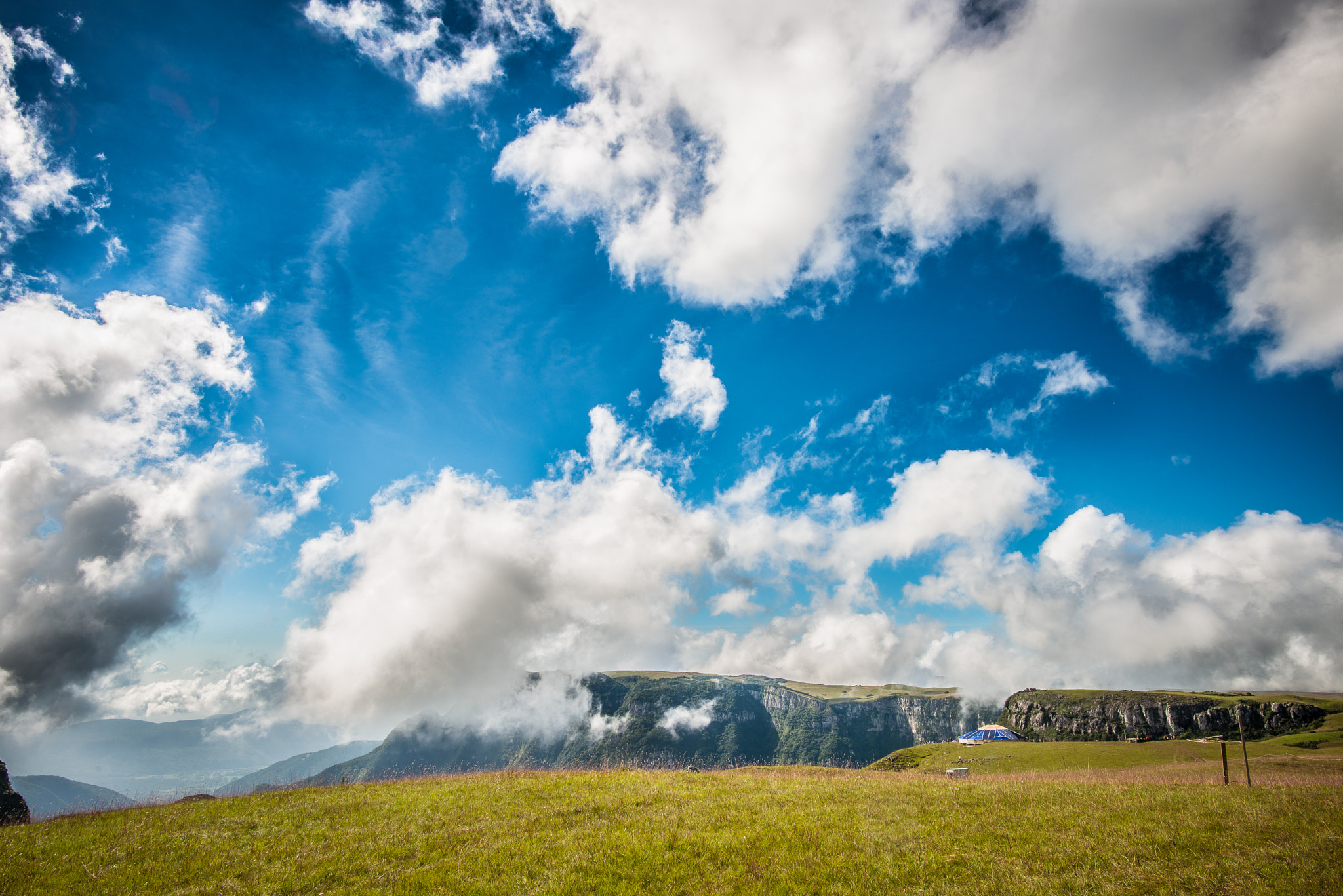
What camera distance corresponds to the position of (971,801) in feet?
65.0

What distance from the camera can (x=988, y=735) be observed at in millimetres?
101625

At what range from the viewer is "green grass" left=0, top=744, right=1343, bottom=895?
12.4 metres

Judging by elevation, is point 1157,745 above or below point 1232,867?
below

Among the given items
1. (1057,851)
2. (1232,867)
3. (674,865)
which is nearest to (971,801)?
(1057,851)

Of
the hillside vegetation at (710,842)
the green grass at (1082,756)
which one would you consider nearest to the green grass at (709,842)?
the hillside vegetation at (710,842)

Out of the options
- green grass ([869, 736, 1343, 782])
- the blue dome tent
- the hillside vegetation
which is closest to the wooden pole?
the hillside vegetation

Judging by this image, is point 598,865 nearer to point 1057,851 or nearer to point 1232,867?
point 1057,851

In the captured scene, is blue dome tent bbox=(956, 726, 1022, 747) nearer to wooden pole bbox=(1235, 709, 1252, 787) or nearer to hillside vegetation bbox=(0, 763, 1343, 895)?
wooden pole bbox=(1235, 709, 1252, 787)

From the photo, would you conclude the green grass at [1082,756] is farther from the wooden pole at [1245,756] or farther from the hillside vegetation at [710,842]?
the hillside vegetation at [710,842]

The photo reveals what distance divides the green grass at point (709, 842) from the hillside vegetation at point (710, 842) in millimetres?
77

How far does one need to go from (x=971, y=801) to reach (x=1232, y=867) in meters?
7.99

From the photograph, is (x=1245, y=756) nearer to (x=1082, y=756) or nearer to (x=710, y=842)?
(x=710, y=842)

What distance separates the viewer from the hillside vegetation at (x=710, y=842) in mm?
12422

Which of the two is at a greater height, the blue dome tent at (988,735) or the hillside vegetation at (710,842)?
the hillside vegetation at (710,842)
